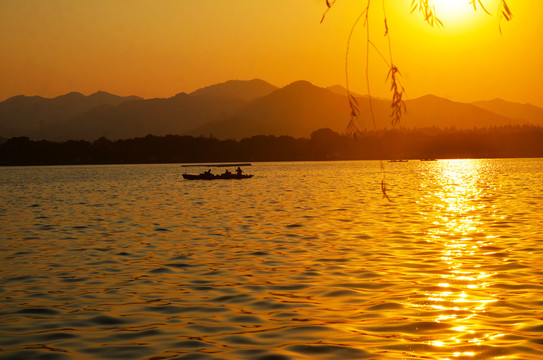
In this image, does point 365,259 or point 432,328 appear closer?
point 432,328

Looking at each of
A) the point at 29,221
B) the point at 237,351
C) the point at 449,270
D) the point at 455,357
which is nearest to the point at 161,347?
the point at 237,351

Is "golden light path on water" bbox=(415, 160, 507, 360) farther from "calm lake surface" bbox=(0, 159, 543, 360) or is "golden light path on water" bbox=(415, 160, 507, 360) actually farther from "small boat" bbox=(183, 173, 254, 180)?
"small boat" bbox=(183, 173, 254, 180)

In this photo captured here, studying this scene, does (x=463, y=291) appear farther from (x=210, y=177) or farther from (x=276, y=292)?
(x=210, y=177)

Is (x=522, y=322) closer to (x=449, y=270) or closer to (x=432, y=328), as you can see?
(x=432, y=328)

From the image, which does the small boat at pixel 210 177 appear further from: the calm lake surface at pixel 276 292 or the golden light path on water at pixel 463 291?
the golden light path on water at pixel 463 291

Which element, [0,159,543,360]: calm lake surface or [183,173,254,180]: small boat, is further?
[183,173,254,180]: small boat

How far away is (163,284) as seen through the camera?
2127 cm

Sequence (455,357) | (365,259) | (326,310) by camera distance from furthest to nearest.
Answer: (365,259) → (326,310) → (455,357)

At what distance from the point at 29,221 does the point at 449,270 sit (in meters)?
33.8

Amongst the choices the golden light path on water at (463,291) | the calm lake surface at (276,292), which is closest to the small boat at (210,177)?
the calm lake surface at (276,292)

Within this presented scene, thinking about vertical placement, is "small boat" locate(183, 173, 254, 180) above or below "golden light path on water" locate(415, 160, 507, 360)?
above

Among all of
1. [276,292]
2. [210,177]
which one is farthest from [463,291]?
[210,177]

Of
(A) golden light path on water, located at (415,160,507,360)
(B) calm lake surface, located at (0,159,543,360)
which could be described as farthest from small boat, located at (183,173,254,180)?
(A) golden light path on water, located at (415,160,507,360)

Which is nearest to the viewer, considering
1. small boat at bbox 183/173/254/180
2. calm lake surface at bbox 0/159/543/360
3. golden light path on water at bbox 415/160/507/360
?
calm lake surface at bbox 0/159/543/360
